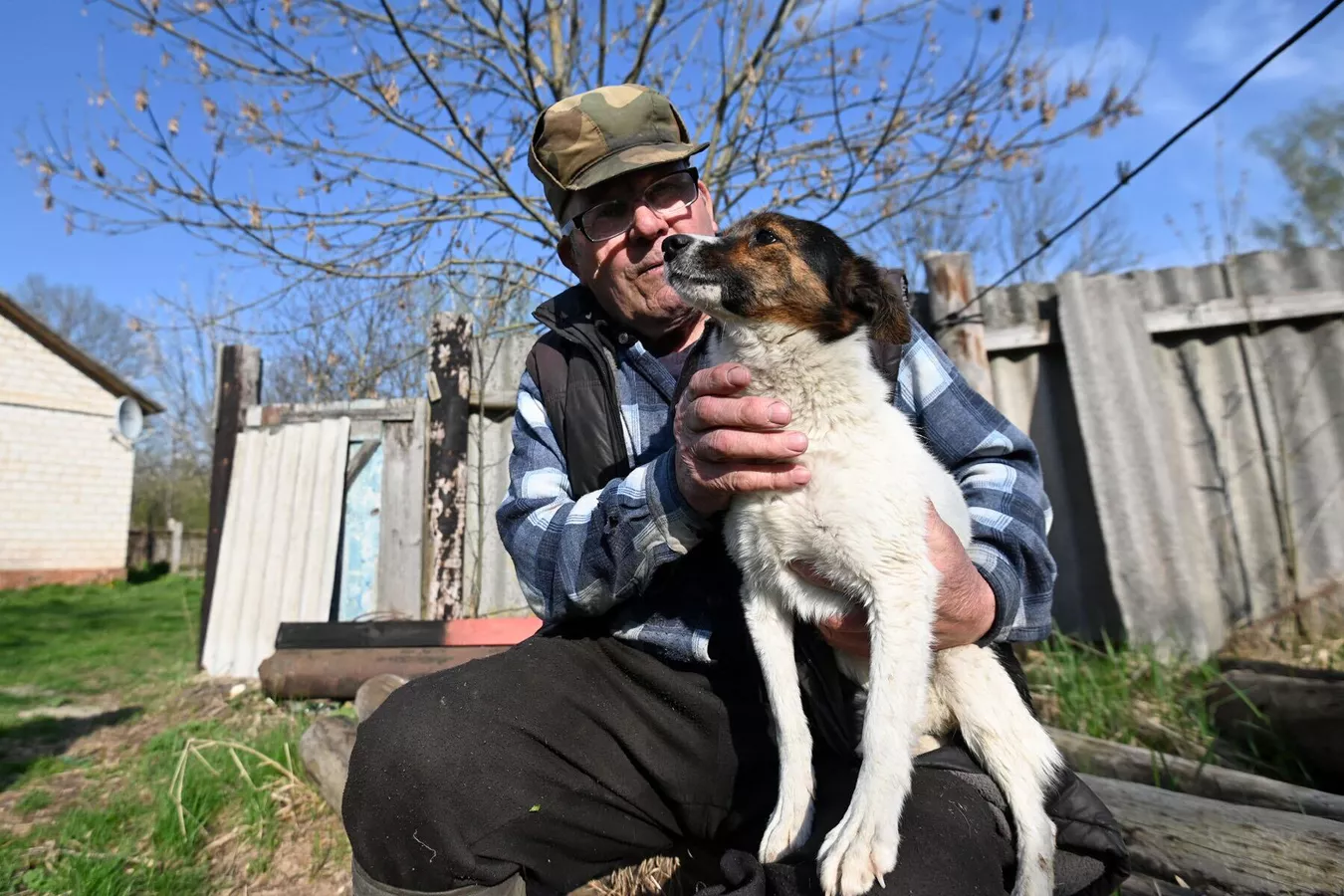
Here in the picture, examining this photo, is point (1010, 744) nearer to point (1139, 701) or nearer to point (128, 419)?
point (1139, 701)

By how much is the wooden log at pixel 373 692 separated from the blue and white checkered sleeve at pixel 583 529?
7.26 ft

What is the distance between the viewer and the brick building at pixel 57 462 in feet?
57.3

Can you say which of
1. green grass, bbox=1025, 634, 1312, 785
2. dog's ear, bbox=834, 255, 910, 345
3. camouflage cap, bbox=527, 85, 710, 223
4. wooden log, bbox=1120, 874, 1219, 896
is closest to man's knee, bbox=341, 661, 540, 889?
dog's ear, bbox=834, 255, 910, 345

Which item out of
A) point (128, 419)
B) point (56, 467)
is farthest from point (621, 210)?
point (128, 419)

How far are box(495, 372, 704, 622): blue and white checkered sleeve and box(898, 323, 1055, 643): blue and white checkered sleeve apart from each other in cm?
79

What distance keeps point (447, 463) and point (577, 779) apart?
3.67 meters

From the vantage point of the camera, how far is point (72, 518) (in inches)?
720

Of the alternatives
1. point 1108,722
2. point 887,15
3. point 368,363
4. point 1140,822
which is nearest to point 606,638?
point 1140,822

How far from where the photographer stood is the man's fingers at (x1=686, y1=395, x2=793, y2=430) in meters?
1.82

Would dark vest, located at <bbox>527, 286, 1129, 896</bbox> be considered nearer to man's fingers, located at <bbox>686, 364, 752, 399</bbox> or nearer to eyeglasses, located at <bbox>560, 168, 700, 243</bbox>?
eyeglasses, located at <bbox>560, 168, 700, 243</bbox>

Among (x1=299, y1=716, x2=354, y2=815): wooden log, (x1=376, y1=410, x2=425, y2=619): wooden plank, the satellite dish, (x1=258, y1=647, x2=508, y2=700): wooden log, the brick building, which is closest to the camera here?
(x1=299, y1=716, x2=354, y2=815): wooden log

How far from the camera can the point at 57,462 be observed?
1828 centimetres

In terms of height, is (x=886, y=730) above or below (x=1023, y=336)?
below

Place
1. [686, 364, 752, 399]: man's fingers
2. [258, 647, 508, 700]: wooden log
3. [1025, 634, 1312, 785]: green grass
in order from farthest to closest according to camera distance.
Answer: [258, 647, 508, 700]: wooden log → [1025, 634, 1312, 785]: green grass → [686, 364, 752, 399]: man's fingers
